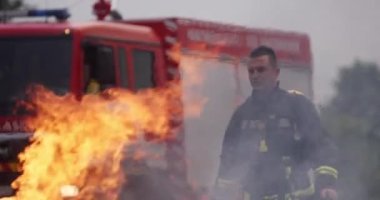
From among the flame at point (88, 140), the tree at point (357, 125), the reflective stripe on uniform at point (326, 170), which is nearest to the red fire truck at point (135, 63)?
the flame at point (88, 140)

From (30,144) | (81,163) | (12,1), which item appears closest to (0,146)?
(30,144)

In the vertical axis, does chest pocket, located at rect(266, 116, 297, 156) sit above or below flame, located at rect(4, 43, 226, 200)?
above

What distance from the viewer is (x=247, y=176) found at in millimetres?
9195

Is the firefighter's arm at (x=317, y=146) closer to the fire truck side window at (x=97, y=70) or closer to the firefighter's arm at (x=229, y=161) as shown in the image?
the firefighter's arm at (x=229, y=161)

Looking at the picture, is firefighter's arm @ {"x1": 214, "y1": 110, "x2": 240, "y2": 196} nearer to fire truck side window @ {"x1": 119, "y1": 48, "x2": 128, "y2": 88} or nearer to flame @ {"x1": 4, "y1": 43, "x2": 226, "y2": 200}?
flame @ {"x1": 4, "y1": 43, "x2": 226, "y2": 200}

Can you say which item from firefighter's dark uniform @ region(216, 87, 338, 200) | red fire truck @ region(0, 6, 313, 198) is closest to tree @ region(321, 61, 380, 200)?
red fire truck @ region(0, 6, 313, 198)

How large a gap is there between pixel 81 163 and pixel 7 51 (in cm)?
297

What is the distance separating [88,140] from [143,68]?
3.21 metres

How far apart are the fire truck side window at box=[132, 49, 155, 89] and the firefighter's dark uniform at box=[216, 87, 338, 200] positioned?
5203 millimetres

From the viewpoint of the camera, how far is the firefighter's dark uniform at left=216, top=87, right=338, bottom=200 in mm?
8953

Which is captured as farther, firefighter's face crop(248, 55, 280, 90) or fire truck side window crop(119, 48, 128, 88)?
fire truck side window crop(119, 48, 128, 88)

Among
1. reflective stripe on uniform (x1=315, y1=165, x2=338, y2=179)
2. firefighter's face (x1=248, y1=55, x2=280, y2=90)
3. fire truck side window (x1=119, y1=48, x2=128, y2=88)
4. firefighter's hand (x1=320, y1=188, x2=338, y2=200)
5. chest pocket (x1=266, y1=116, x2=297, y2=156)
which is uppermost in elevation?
firefighter's face (x1=248, y1=55, x2=280, y2=90)

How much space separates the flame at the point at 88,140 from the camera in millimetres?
10789

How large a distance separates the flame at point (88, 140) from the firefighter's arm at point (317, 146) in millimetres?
2376
